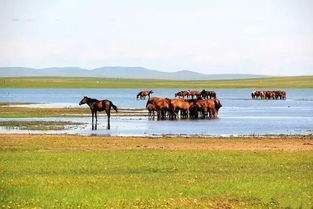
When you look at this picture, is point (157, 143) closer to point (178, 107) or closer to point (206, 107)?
point (178, 107)

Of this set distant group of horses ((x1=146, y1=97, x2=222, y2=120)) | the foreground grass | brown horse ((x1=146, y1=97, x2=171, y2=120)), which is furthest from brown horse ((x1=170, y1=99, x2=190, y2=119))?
the foreground grass

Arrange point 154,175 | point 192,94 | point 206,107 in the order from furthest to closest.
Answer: point 192,94, point 206,107, point 154,175

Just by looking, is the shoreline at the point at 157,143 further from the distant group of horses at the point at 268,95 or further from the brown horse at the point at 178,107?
the distant group of horses at the point at 268,95

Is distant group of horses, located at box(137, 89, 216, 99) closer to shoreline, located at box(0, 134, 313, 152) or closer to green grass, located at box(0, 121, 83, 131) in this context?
green grass, located at box(0, 121, 83, 131)

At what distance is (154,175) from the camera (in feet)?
60.7

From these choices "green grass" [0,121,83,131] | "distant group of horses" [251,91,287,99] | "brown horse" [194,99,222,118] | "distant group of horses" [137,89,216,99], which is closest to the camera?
"green grass" [0,121,83,131]

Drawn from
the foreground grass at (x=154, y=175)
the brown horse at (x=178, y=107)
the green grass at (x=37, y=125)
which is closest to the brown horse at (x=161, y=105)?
the brown horse at (x=178, y=107)

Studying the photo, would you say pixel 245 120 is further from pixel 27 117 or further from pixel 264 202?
pixel 264 202

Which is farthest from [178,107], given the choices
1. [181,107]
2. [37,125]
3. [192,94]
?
[192,94]

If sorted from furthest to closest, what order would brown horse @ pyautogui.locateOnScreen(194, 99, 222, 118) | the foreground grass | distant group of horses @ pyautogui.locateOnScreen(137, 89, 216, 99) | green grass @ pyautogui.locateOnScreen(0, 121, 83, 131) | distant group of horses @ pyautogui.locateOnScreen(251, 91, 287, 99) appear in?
distant group of horses @ pyautogui.locateOnScreen(251, 91, 287, 99) → distant group of horses @ pyautogui.locateOnScreen(137, 89, 216, 99) → brown horse @ pyautogui.locateOnScreen(194, 99, 222, 118) → green grass @ pyautogui.locateOnScreen(0, 121, 83, 131) → the foreground grass

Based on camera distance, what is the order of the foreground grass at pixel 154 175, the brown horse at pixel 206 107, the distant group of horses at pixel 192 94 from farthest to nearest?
the distant group of horses at pixel 192 94 → the brown horse at pixel 206 107 → the foreground grass at pixel 154 175

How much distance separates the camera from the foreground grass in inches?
584

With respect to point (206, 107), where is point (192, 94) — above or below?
below

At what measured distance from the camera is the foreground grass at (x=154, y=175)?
48.7 ft
